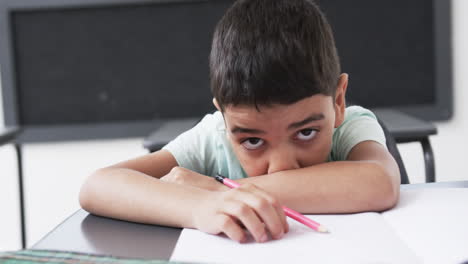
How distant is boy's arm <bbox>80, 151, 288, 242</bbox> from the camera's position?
0.56 metres

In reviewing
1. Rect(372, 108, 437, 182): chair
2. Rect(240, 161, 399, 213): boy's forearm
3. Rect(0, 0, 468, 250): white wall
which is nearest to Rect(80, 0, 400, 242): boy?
Rect(240, 161, 399, 213): boy's forearm

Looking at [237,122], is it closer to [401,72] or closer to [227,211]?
[227,211]

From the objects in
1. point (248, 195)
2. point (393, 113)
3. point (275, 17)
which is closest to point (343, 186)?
point (248, 195)

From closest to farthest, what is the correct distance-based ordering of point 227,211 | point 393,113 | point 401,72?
point 227,211
point 393,113
point 401,72

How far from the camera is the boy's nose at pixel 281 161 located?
71cm

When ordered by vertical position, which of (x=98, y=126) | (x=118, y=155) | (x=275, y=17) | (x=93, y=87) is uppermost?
(x=275, y=17)

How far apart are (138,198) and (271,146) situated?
19 cm

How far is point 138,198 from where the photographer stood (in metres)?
0.66

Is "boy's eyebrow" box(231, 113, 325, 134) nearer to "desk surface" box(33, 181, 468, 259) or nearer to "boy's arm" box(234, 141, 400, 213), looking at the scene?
"boy's arm" box(234, 141, 400, 213)

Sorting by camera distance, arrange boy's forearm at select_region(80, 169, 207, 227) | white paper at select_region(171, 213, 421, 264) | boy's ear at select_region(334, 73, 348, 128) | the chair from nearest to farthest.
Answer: white paper at select_region(171, 213, 421, 264) < boy's forearm at select_region(80, 169, 207, 227) < boy's ear at select_region(334, 73, 348, 128) < the chair

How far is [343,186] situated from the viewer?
2.17ft

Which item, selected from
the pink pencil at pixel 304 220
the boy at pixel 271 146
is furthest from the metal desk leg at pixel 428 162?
the pink pencil at pixel 304 220

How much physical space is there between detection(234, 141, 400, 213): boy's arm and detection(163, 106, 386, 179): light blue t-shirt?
17 centimetres

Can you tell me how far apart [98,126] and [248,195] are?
1.75 meters
